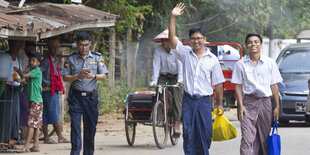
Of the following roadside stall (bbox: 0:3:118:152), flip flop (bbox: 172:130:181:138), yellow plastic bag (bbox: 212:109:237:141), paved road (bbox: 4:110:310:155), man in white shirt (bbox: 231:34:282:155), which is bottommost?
paved road (bbox: 4:110:310:155)

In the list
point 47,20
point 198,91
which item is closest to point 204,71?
point 198,91

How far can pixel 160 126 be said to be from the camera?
446 inches

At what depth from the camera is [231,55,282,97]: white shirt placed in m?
8.07

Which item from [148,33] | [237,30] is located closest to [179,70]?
[148,33]

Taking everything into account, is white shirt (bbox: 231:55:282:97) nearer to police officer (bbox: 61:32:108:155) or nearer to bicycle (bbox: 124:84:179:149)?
police officer (bbox: 61:32:108:155)

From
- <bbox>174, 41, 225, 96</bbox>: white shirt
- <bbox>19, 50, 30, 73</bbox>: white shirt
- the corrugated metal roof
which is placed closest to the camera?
<bbox>174, 41, 225, 96</bbox>: white shirt

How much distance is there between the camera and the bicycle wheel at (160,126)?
1116 cm

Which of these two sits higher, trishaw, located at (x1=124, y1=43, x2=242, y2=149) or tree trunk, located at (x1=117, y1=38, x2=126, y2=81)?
tree trunk, located at (x1=117, y1=38, x2=126, y2=81)

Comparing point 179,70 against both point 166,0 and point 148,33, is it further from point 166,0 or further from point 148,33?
point 148,33

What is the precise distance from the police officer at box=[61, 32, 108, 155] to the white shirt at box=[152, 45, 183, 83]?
271 cm

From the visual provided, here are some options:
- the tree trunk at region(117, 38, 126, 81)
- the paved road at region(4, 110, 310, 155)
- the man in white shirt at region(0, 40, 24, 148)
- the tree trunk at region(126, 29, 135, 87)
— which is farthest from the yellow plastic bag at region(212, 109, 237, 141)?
the tree trunk at region(117, 38, 126, 81)

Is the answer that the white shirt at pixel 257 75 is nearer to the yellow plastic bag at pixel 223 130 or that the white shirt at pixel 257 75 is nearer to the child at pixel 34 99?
the yellow plastic bag at pixel 223 130

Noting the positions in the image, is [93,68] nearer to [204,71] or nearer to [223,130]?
[204,71]

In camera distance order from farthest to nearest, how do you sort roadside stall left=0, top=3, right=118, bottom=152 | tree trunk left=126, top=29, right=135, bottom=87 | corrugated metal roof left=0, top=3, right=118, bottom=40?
tree trunk left=126, top=29, right=135, bottom=87 < roadside stall left=0, top=3, right=118, bottom=152 < corrugated metal roof left=0, top=3, right=118, bottom=40
